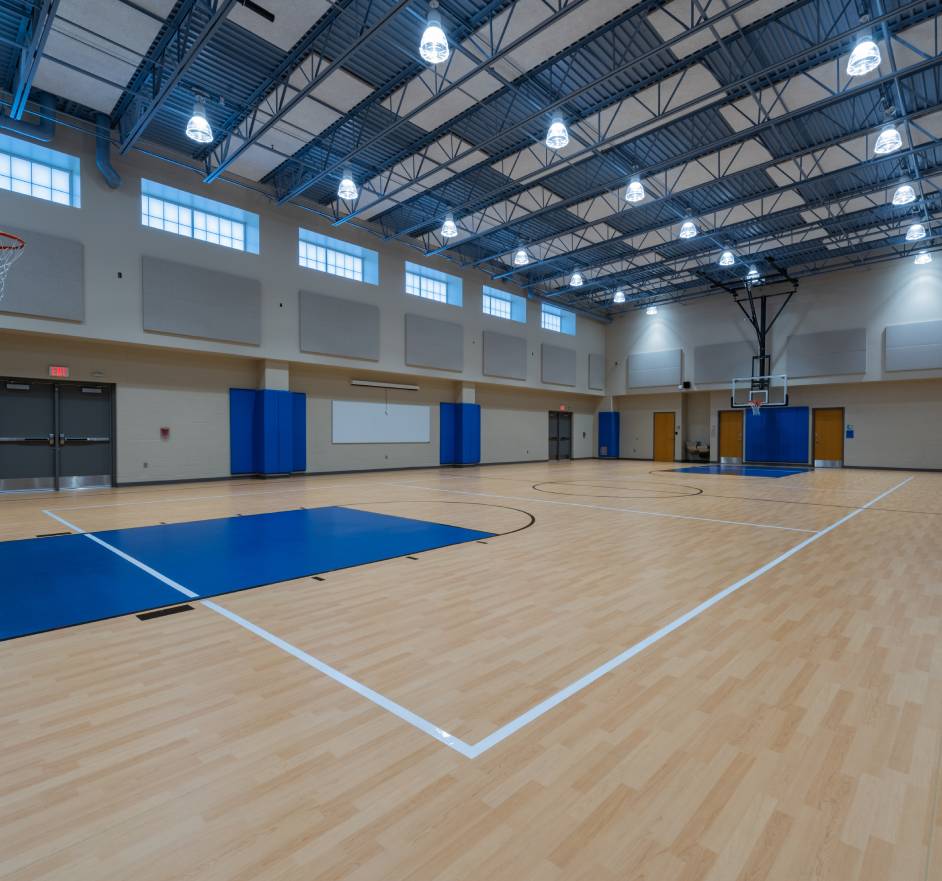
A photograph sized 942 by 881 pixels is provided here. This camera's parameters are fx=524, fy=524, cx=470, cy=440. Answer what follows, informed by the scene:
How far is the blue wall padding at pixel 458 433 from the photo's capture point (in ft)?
66.8

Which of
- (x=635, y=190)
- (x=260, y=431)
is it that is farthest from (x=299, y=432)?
(x=635, y=190)

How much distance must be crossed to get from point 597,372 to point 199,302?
62.4ft

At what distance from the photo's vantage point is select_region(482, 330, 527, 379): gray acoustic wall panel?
69.0 feet

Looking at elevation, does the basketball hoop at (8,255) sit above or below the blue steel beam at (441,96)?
below

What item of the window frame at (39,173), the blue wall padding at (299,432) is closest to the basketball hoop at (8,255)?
the window frame at (39,173)

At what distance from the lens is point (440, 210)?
15.6 metres

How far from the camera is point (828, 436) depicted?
21328 mm

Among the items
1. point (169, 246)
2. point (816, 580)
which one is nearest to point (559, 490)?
point (816, 580)

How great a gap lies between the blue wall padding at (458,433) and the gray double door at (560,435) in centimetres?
594

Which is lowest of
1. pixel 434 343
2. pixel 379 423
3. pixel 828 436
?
pixel 828 436

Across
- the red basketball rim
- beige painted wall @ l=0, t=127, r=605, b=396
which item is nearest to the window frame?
beige painted wall @ l=0, t=127, r=605, b=396

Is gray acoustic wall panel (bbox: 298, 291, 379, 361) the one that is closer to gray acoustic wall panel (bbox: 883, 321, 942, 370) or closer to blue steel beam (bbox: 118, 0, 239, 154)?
blue steel beam (bbox: 118, 0, 239, 154)

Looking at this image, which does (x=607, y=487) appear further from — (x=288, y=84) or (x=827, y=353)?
(x=827, y=353)

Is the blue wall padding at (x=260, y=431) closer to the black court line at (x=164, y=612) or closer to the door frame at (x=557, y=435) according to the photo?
the black court line at (x=164, y=612)
